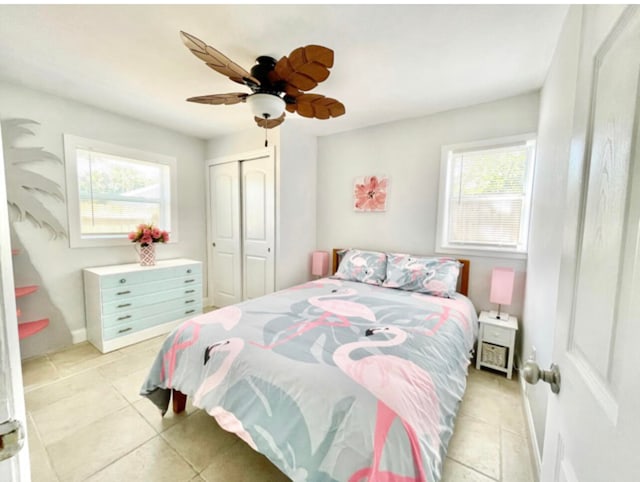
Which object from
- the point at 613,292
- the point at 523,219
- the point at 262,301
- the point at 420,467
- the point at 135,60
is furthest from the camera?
the point at 523,219

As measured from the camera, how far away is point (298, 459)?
1019mm

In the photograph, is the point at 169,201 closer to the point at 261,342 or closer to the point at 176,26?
the point at 176,26

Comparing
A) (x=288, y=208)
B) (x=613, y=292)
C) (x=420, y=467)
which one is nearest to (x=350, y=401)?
(x=420, y=467)

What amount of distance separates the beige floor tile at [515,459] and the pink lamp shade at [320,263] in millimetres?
2288

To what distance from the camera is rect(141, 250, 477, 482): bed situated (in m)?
0.95

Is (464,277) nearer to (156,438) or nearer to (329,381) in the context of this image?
(329,381)

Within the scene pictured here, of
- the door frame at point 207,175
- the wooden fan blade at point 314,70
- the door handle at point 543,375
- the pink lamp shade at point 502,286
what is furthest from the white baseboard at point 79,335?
the pink lamp shade at point 502,286

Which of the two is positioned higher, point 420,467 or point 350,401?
point 350,401

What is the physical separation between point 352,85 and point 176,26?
1312 millimetres

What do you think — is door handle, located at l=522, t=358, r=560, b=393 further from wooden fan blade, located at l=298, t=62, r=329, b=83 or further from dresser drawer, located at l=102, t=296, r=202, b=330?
dresser drawer, located at l=102, t=296, r=202, b=330

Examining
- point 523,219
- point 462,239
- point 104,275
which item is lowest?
point 104,275

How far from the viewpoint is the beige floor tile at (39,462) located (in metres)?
1.32

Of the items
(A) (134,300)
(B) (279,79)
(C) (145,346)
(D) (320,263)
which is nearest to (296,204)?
(D) (320,263)

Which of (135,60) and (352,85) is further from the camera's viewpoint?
(352,85)
